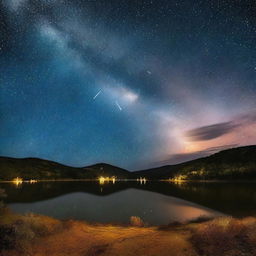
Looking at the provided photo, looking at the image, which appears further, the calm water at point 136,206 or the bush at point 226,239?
the calm water at point 136,206

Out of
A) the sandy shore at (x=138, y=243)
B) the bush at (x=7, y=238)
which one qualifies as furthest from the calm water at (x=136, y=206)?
the bush at (x=7, y=238)

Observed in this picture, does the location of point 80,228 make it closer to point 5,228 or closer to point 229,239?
point 5,228

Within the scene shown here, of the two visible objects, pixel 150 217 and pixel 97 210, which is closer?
pixel 150 217

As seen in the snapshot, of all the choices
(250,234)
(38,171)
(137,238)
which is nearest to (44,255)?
(137,238)

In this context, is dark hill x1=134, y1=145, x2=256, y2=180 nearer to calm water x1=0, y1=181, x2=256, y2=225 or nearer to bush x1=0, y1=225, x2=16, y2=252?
calm water x1=0, y1=181, x2=256, y2=225

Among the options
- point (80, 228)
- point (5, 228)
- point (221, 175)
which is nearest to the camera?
point (5, 228)

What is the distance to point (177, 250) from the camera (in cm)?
1245

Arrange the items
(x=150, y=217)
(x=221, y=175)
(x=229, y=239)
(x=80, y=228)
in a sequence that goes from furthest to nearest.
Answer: (x=221, y=175) < (x=150, y=217) < (x=80, y=228) < (x=229, y=239)

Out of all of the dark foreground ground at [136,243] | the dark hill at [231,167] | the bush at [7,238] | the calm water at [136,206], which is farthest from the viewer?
the dark hill at [231,167]

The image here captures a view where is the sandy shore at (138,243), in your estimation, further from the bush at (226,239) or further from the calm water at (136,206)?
the calm water at (136,206)

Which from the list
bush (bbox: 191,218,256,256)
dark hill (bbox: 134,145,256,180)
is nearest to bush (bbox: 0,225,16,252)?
bush (bbox: 191,218,256,256)

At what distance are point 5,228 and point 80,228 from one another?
5392mm

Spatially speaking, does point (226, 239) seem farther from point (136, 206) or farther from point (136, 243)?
point (136, 206)

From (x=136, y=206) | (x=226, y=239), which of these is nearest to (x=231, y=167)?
(x=136, y=206)
